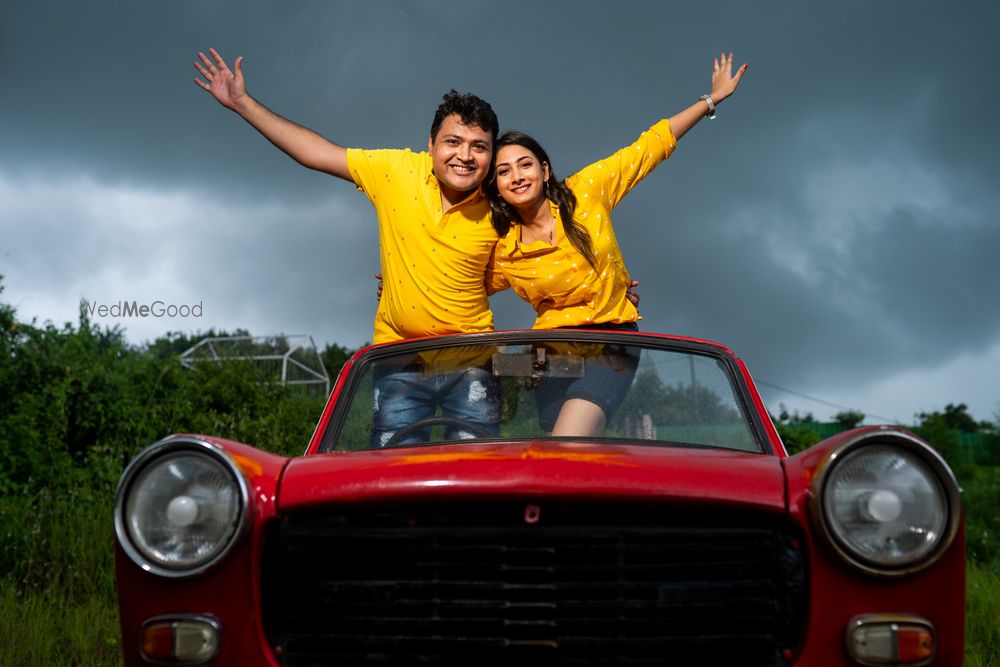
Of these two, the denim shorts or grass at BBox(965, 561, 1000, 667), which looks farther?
grass at BBox(965, 561, 1000, 667)

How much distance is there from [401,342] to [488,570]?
151 cm

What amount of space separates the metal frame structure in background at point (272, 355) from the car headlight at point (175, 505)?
879 centimetres

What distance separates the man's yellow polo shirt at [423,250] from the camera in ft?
14.1

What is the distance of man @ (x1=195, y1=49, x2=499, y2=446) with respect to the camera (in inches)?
170

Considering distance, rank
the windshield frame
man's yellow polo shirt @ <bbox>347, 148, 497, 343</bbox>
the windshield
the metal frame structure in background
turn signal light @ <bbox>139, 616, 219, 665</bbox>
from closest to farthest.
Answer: turn signal light @ <bbox>139, 616, 219, 665</bbox> < the windshield < the windshield frame < man's yellow polo shirt @ <bbox>347, 148, 497, 343</bbox> < the metal frame structure in background

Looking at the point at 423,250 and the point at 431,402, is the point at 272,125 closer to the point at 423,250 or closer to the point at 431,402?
the point at 423,250

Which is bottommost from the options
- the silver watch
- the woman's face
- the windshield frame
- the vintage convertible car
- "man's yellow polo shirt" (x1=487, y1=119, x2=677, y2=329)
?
the vintage convertible car

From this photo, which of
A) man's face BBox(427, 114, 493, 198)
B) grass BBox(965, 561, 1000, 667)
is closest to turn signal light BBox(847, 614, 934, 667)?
man's face BBox(427, 114, 493, 198)

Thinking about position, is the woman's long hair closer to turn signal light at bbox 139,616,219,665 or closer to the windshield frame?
the windshield frame

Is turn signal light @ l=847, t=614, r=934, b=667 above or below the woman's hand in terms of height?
below

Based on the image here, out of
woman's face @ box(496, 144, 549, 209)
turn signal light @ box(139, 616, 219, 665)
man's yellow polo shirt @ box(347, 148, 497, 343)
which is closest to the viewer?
turn signal light @ box(139, 616, 219, 665)

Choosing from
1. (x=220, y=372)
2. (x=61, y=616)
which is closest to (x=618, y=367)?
(x=61, y=616)

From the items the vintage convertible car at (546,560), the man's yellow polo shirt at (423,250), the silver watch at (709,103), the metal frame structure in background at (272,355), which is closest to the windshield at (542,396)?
the man's yellow polo shirt at (423,250)

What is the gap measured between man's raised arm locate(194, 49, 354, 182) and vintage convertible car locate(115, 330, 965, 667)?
268cm
